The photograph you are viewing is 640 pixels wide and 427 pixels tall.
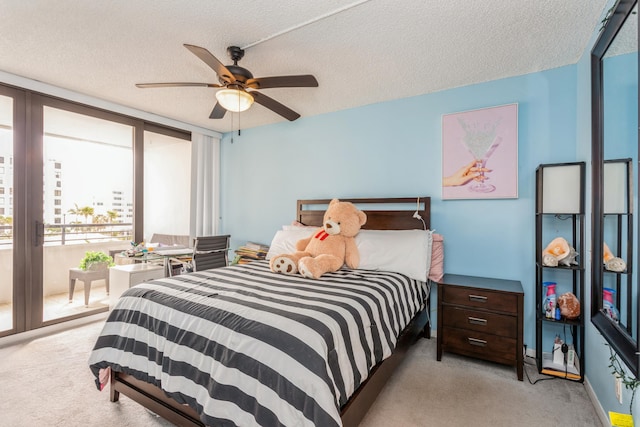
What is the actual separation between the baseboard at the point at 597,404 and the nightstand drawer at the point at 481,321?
0.51 meters

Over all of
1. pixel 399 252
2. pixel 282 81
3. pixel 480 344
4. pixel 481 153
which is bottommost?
pixel 480 344

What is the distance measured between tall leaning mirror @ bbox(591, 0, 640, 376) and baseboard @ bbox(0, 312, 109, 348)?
175 inches

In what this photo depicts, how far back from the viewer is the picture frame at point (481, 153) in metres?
2.72

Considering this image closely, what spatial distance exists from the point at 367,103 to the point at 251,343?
9.59ft

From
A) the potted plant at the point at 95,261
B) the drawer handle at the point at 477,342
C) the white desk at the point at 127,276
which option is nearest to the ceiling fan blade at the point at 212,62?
the white desk at the point at 127,276

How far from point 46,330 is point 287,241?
2607 millimetres

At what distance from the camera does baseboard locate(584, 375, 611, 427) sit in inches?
68.9

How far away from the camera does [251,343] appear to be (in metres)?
1.37

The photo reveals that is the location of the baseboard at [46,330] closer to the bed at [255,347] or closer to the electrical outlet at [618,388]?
the bed at [255,347]

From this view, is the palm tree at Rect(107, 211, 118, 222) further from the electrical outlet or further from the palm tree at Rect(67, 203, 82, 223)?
the electrical outlet

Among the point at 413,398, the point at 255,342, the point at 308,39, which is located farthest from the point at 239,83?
the point at 413,398

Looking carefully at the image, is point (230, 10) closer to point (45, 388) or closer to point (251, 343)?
point (251, 343)

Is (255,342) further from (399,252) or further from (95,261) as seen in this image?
(95,261)

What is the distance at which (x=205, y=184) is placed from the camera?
4656 millimetres
